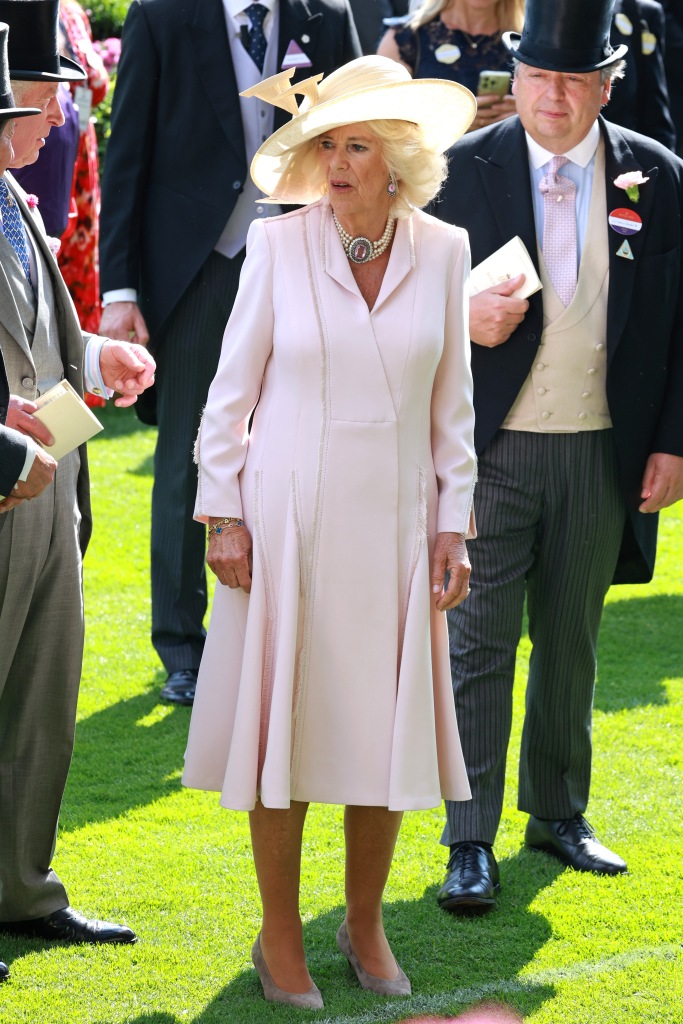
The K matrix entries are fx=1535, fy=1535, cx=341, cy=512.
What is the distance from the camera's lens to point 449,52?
570 cm

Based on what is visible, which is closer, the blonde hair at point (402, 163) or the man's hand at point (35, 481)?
the man's hand at point (35, 481)

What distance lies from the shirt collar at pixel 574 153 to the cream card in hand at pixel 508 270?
0.83 ft

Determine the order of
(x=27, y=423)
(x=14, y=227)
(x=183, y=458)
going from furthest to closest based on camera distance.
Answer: (x=183, y=458) < (x=14, y=227) < (x=27, y=423)

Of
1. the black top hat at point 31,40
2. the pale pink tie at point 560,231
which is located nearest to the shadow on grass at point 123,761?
the pale pink tie at point 560,231

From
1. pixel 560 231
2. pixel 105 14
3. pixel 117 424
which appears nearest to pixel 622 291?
pixel 560 231

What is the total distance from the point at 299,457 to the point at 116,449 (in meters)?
6.54

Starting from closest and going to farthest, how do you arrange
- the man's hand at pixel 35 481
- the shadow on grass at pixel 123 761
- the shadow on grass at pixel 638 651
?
the man's hand at pixel 35 481
the shadow on grass at pixel 123 761
the shadow on grass at pixel 638 651

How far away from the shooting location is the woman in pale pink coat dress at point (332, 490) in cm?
361

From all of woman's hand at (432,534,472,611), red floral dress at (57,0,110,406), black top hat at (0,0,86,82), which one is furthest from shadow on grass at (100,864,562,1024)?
red floral dress at (57,0,110,406)

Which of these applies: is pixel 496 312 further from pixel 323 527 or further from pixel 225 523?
pixel 225 523

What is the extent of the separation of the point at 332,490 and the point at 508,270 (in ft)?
3.64

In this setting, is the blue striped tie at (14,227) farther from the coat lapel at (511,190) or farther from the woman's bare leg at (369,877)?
the woman's bare leg at (369,877)

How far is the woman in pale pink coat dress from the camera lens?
3.61 m

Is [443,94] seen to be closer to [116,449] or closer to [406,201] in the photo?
[406,201]
